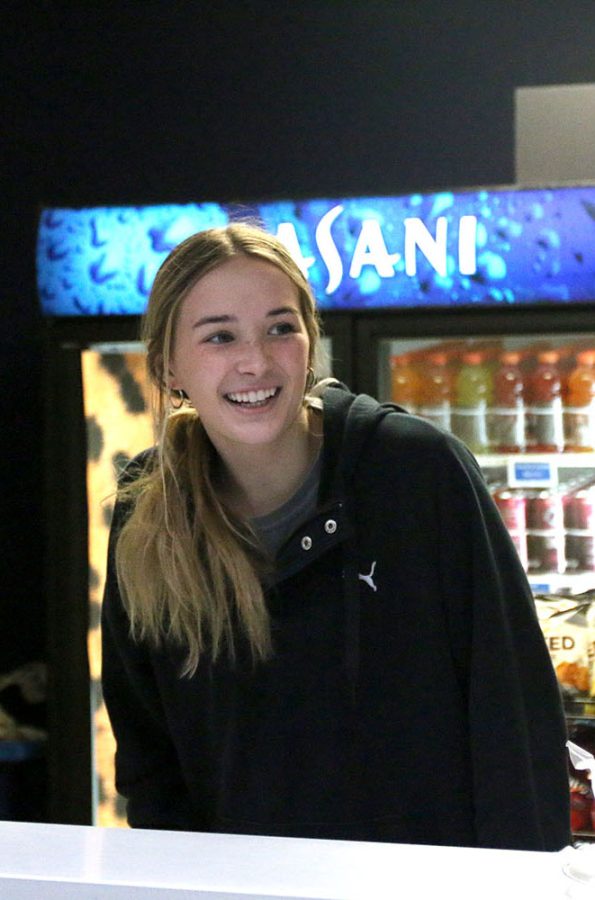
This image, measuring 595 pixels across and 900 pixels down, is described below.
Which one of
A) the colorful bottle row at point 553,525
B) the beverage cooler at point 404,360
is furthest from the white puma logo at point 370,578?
the colorful bottle row at point 553,525

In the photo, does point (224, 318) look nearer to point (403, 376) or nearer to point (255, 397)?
point (255, 397)

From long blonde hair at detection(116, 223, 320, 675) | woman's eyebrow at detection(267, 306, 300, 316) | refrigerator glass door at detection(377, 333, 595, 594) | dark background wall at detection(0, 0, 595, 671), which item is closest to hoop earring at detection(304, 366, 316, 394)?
long blonde hair at detection(116, 223, 320, 675)

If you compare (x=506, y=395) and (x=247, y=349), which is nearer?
(x=247, y=349)

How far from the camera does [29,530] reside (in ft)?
14.8

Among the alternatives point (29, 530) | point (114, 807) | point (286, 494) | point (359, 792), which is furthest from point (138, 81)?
point (359, 792)

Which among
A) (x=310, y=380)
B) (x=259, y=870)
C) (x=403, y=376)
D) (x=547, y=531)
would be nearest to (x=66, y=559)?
(x=403, y=376)

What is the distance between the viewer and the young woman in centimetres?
159

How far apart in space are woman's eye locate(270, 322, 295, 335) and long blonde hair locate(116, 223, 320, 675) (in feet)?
0.26

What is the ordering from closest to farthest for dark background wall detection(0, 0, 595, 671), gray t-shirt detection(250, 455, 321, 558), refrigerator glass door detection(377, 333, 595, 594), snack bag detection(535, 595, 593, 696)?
1. gray t-shirt detection(250, 455, 321, 558)
2. snack bag detection(535, 595, 593, 696)
3. refrigerator glass door detection(377, 333, 595, 594)
4. dark background wall detection(0, 0, 595, 671)

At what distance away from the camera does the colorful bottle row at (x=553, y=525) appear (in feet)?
11.0

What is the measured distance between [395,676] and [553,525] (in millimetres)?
1865

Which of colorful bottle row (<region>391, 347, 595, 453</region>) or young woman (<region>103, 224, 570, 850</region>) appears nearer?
young woman (<region>103, 224, 570, 850</region>)

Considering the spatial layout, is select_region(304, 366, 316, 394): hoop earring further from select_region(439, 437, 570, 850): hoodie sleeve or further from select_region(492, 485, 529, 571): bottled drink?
select_region(492, 485, 529, 571): bottled drink

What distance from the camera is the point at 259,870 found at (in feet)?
2.31
